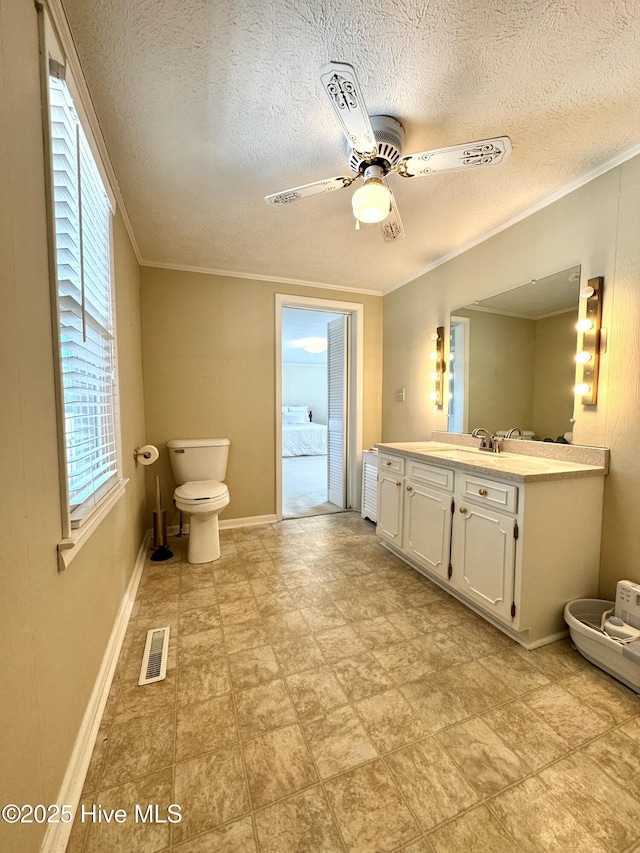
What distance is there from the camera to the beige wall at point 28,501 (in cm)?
71

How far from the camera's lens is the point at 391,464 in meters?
2.62

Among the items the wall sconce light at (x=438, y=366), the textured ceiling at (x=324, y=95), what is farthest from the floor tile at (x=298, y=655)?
the textured ceiling at (x=324, y=95)

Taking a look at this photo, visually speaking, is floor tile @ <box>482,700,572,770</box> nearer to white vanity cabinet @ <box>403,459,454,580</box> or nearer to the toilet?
white vanity cabinet @ <box>403,459,454,580</box>

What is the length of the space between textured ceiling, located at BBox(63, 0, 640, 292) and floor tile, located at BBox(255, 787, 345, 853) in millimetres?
2391

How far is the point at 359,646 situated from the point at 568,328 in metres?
2.09

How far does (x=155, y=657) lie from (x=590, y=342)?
2707mm

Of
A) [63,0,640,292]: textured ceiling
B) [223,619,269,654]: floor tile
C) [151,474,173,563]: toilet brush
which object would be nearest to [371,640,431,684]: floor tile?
[223,619,269,654]: floor tile

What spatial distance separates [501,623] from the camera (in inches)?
70.2

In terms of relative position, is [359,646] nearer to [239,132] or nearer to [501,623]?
[501,623]

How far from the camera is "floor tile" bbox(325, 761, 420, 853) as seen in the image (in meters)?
0.92

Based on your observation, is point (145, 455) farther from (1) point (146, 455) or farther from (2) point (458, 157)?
(2) point (458, 157)

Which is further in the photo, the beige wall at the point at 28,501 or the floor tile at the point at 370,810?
the floor tile at the point at 370,810

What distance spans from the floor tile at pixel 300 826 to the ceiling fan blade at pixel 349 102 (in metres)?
2.12

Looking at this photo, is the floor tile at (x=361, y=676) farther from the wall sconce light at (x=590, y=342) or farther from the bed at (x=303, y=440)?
the bed at (x=303, y=440)
